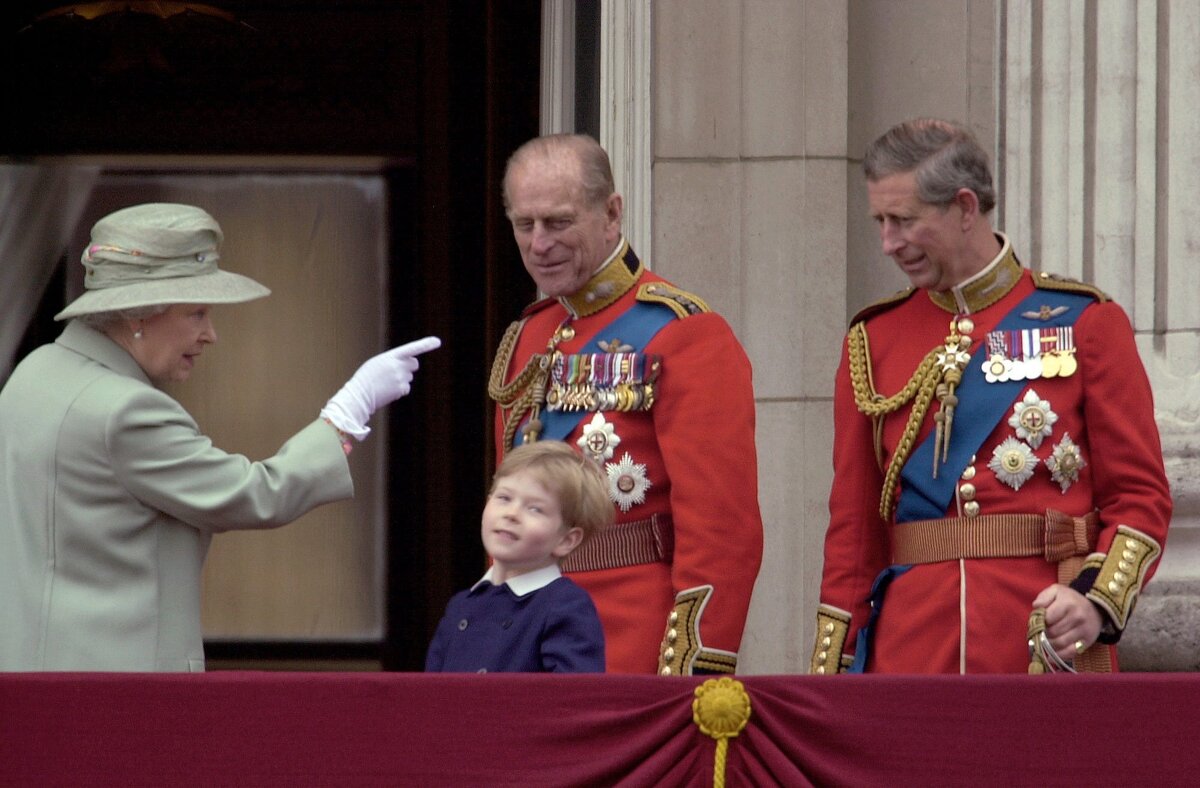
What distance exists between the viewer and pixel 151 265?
402cm

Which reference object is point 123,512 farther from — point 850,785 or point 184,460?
point 850,785

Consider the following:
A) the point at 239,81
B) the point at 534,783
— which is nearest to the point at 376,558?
the point at 239,81

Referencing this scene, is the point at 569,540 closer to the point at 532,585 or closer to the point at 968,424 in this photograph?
the point at 532,585

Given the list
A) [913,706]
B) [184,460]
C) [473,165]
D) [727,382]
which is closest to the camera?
[913,706]

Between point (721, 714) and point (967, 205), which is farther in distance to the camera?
point (967, 205)

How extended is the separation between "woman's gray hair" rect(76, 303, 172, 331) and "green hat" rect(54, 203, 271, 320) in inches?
1.0

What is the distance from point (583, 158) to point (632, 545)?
69 centimetres

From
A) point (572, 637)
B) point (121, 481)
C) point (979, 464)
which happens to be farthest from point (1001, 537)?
point (121, 481)

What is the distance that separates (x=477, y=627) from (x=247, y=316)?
398 centimetres

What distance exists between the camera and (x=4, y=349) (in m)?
7.64

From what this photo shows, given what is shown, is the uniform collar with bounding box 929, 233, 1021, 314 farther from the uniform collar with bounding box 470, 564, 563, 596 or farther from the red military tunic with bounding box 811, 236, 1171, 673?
the uniform collar with bounding box 470, 564, 563, 596

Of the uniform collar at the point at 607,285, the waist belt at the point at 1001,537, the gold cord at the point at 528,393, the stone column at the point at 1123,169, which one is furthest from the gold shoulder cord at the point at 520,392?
the stone column at the point at 1123,169

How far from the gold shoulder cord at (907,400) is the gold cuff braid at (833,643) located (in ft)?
0.64

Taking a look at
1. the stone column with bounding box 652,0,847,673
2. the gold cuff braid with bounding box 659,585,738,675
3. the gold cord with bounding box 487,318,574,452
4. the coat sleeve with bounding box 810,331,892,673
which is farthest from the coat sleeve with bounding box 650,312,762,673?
the stone column with bounding box 652,0,847,673
